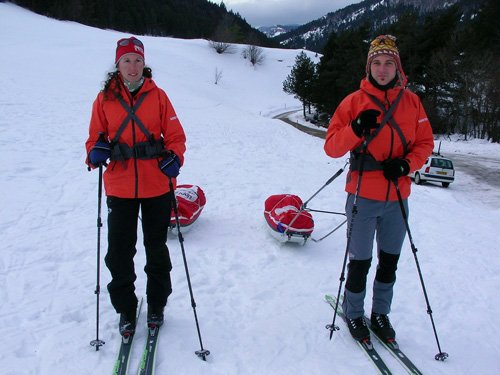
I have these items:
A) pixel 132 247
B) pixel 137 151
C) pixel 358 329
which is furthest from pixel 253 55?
pixel 358 329

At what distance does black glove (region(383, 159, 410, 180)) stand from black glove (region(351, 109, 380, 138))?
0.36 m

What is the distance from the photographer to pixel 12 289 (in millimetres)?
4012

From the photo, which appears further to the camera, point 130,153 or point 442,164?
point 442,164

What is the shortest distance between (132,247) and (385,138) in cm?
246

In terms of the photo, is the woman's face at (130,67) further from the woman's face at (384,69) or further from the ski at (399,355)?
the ski at (399,355)

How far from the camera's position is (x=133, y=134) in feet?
10.4

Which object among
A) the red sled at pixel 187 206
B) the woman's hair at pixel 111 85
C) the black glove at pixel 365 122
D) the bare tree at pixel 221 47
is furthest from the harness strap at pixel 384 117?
the bare tree at pixel 221 47

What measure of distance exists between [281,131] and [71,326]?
18993 millimetres

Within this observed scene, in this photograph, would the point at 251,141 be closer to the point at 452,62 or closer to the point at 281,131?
the point at 281,131

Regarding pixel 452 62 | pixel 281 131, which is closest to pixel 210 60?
pixel 452 62

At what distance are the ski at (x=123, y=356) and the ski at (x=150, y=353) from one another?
0.41 feet

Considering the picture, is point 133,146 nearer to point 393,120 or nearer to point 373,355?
point 393,120

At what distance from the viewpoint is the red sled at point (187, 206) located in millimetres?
5801

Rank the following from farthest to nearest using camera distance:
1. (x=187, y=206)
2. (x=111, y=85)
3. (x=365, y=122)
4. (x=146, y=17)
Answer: (x=146, y=17), (x=187, y=206), (x=111, y=85), (x=365, y=122)
